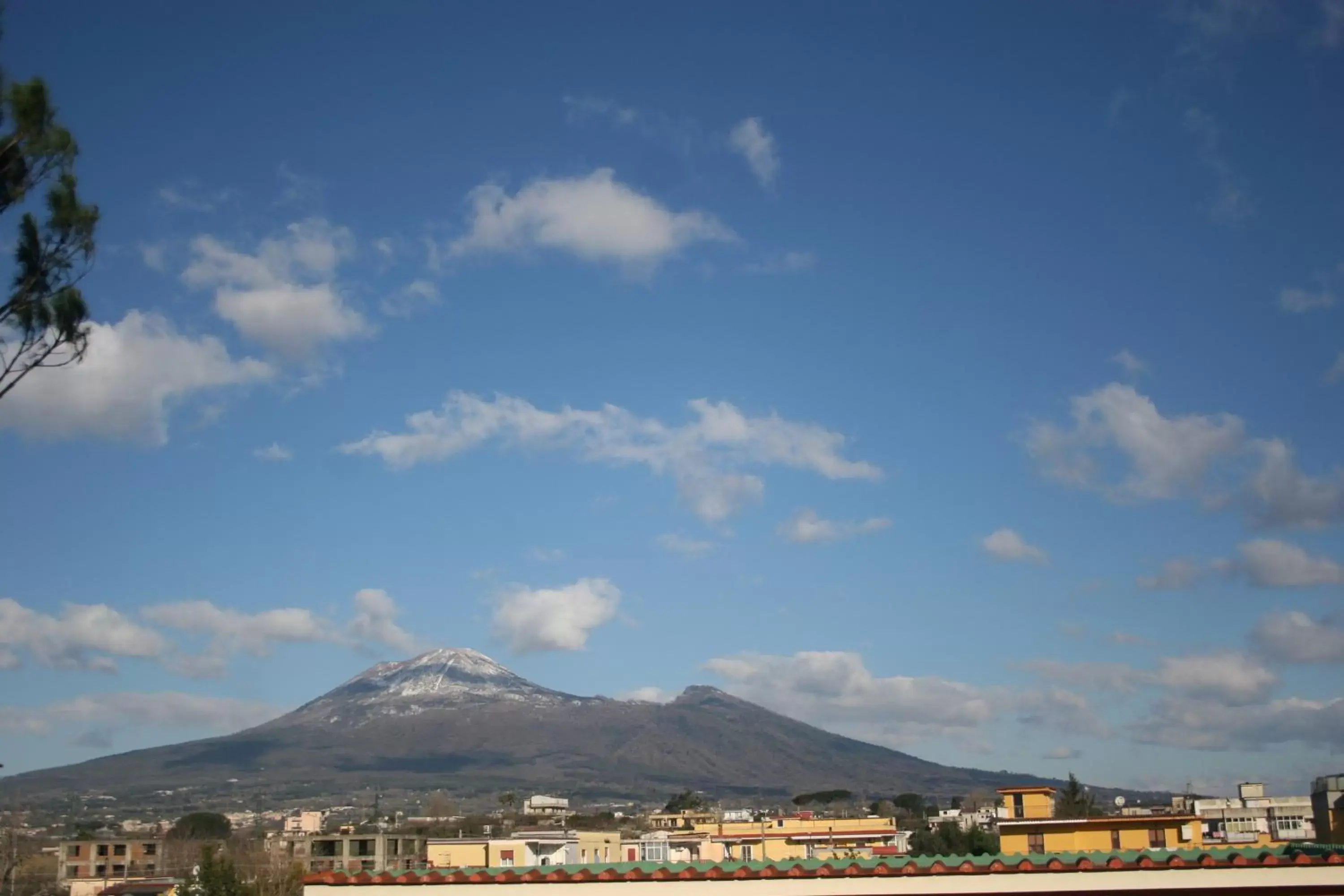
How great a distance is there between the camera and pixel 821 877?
16.0m

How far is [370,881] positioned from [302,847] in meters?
98.8

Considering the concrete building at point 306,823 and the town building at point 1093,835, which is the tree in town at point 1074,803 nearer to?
the town building at point 1093,835

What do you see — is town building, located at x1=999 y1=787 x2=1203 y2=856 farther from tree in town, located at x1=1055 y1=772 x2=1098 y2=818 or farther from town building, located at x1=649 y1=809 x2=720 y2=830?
town building, located at x1=649 y1=809 x2=720 y2=830

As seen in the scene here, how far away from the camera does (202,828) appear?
470 feet

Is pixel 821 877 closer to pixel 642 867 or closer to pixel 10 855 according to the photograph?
pixel 642 867

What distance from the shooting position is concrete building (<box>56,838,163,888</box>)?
3922 inches

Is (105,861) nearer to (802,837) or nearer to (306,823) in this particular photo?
(802,837)

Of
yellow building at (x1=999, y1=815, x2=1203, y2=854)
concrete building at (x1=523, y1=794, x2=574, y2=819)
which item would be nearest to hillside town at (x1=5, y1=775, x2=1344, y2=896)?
yellow building at (x1=999, y1=815, x2=1203, y2=854)

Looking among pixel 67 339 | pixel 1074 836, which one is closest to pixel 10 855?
pixel 1074 836

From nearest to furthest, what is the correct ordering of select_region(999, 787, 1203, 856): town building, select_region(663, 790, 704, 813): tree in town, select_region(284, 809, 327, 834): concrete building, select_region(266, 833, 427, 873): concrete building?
select_region(999, 787, 1203, 856): town building, select_region(266, 833, 427, 873): concrete building, select_region(284, 809, 327, 834): concrete building, select_region(663, 790, 704, 813): tree in town

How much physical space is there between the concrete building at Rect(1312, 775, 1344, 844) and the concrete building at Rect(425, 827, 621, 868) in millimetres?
34625

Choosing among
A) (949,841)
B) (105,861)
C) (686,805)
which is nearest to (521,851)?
(949,841)

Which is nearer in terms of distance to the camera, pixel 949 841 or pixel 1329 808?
pixel 1329 808

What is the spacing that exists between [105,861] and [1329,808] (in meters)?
92.4
